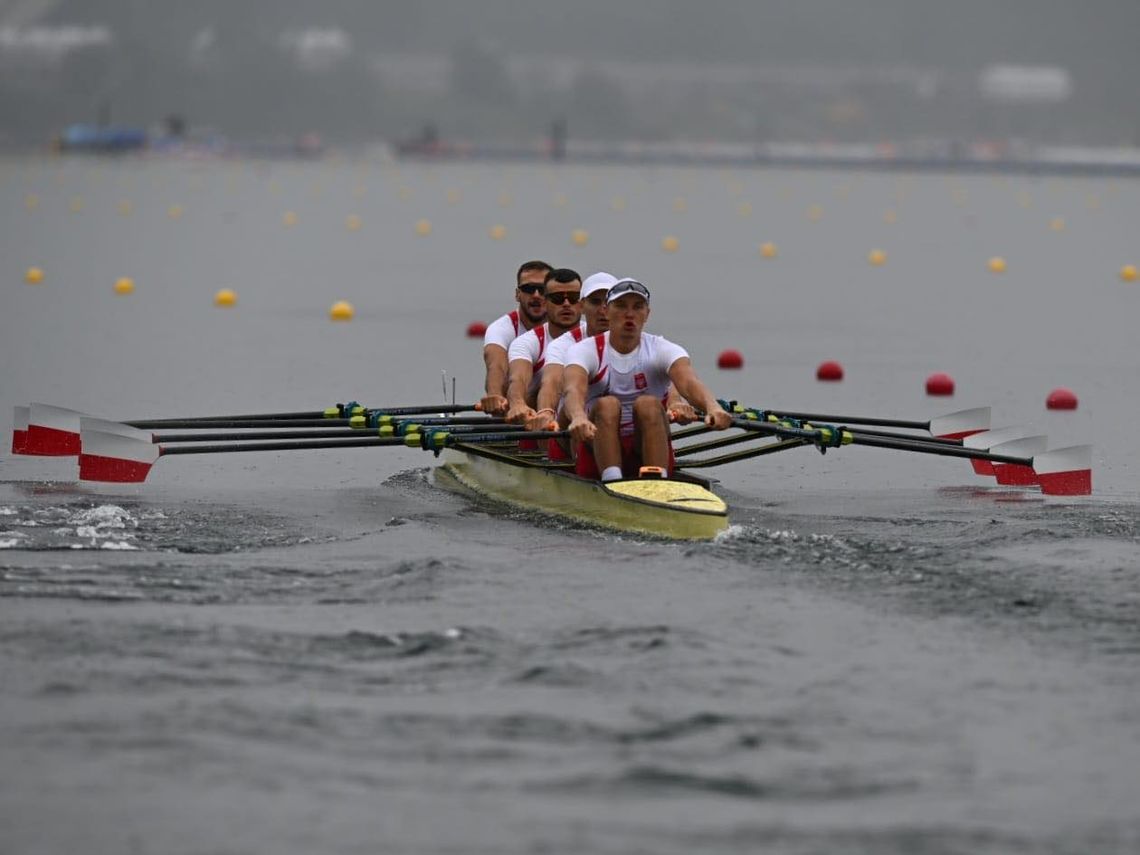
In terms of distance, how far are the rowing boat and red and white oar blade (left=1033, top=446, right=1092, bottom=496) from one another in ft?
8.16

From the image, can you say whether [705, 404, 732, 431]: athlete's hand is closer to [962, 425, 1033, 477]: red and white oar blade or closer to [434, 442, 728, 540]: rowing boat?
[434, 442, 728, 540]: rowing boat

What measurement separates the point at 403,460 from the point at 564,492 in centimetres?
346

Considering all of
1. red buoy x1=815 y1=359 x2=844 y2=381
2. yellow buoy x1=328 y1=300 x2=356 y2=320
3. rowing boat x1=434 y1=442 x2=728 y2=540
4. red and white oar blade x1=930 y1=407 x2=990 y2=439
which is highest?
yellow buoy x1=328 y1=300 x2=356 y2=320

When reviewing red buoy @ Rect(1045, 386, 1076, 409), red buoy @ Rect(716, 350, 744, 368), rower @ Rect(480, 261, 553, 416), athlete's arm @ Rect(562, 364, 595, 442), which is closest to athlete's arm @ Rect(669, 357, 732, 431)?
athlete's arm @ Rect(562, 364, 595, 442)

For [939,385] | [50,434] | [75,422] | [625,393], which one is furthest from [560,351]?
[939,385]

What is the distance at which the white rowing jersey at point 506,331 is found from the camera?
1438cm

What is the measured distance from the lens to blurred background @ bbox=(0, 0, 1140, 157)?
118 m

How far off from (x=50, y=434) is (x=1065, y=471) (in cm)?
664

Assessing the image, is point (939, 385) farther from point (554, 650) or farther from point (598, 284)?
point (554, 650)

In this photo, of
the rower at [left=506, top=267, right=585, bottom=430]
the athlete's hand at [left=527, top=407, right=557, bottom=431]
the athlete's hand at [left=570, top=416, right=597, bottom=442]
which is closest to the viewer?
the athlete's hand at [left=570, top=416, right=597, bottom=442]

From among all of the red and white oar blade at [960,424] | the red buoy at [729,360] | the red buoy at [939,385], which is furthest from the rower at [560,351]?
the red buoy at [729,360]

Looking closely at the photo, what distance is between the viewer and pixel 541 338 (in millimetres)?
13852

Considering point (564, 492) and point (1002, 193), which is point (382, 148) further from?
point (564, 492)

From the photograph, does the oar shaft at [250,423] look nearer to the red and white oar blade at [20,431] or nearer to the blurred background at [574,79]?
the red and white oar blade at [20,431]
